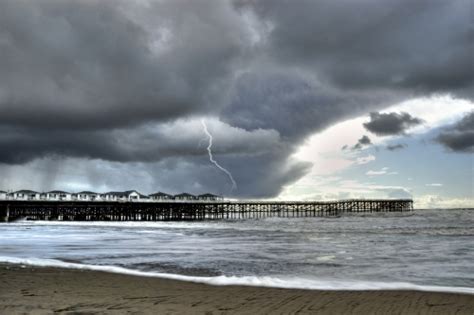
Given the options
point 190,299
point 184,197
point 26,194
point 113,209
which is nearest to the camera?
point 190,299

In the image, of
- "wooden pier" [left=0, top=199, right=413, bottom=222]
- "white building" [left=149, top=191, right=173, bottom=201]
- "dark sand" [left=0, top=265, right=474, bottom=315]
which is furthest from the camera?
"white building" [left=149, top=191, right=173, bottom=201]

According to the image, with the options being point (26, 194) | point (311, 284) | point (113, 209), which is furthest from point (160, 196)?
point (311, 284)

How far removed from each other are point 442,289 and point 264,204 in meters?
99.7

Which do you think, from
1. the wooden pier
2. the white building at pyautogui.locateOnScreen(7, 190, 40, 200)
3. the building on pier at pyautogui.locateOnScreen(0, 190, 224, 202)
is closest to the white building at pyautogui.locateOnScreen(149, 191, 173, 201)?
the building on pier at pyautogui.locateOnScreen(0, 190, 224, 202)

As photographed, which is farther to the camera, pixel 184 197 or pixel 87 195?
pixel 184 197

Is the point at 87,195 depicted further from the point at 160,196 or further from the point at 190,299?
the point at 190,299

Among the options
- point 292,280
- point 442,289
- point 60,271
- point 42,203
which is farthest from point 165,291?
point 42,203

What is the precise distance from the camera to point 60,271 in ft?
32.8

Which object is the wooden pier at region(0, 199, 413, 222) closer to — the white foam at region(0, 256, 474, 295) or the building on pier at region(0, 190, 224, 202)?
the building on pier at region(0, 190, 224, 202)

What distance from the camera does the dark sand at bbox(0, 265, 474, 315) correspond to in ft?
19.0

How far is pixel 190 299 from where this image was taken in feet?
21.6

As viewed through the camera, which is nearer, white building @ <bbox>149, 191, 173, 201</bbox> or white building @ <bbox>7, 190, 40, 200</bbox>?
white building @ <bbox>7, 190, 40, 200</bbox>

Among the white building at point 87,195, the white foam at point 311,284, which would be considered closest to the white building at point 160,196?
the white building at point 87,195

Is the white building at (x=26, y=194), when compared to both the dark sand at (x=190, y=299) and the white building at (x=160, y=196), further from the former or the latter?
the dark sand at (x=190, y=299)
